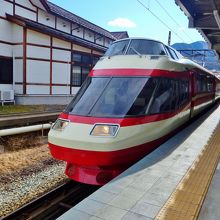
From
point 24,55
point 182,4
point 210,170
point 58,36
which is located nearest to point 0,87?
point 24,55

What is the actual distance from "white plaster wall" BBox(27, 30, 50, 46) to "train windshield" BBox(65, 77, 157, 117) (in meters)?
11.8

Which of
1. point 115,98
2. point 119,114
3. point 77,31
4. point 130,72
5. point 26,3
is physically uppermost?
point 26,3

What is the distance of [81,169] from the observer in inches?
225

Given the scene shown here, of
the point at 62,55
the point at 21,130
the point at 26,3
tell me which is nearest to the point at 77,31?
the point at 62,55

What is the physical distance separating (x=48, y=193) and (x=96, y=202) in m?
2.43

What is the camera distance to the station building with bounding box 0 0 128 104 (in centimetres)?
1683

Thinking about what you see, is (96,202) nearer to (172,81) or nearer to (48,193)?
(48,193)

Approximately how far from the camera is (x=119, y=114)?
5.78 metres

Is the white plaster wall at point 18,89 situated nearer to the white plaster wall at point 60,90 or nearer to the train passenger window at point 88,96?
the white plaster wall at point 60,90

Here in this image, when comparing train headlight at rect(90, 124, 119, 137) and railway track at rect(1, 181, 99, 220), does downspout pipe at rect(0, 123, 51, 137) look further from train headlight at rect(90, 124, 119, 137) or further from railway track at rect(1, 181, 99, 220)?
train headlight at rect(90, 124, 119, 137)

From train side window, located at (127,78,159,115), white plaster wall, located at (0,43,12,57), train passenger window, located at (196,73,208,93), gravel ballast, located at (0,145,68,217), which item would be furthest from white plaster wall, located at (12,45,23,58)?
train side window, located at (127,78,159,115)

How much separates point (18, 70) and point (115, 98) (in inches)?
493

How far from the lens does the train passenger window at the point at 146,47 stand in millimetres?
7359

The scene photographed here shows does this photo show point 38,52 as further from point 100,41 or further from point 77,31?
point 100,41
